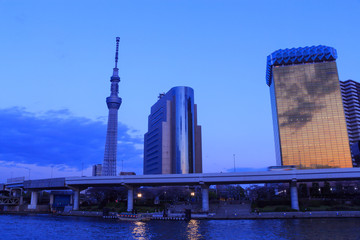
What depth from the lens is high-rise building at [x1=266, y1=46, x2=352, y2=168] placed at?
163125 mm

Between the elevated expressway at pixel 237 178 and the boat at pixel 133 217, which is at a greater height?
the elevated expressway at pixel 237 178

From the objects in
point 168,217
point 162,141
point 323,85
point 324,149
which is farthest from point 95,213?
point 323,85

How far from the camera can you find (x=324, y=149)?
163375 millimetres

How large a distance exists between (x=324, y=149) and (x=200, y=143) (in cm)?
6560

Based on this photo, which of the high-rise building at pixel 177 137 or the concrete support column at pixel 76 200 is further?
the high-rise building at pixel 177 137

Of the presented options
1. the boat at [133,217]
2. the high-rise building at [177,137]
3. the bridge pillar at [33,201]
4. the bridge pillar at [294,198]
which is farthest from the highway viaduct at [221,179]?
the high-rise building at [177,137]

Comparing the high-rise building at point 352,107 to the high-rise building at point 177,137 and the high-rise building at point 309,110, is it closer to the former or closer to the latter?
the high-rise building at point 309,110

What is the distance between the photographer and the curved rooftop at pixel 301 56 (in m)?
173

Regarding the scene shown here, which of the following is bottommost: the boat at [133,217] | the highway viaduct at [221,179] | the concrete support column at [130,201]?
the boat at [133,217]

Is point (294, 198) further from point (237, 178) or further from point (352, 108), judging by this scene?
point (352, 108)

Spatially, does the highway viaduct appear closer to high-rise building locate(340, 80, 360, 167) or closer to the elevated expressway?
the elevated expressway

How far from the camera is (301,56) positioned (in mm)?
178125

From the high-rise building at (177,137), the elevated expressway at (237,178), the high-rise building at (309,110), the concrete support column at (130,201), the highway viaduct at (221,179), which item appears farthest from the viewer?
the high-rise building at (177,137)

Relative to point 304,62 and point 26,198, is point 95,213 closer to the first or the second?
point 26,198
